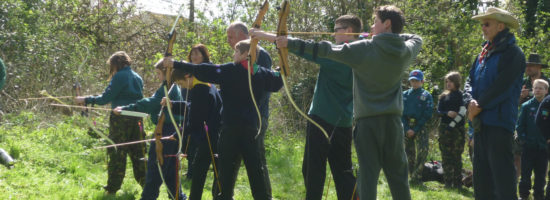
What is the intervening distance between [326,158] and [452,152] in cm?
384

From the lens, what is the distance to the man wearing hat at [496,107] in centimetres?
378

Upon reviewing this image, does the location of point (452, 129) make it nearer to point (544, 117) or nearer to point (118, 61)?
point (544, 117)

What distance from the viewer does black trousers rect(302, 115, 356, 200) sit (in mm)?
3922

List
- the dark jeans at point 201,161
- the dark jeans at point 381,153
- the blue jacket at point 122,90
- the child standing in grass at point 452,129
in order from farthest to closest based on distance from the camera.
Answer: the child standing in grass at point 452,129 < the blue jacket at point 122,90 < the dark jeans at point 201,161 < the dark jeans at point 381,153

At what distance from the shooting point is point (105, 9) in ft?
45.2

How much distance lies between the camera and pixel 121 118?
541 centimetres

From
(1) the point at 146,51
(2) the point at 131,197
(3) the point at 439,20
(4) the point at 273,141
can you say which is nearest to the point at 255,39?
(2) the point at 131,197

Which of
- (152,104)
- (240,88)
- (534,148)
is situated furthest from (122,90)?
(534,148)

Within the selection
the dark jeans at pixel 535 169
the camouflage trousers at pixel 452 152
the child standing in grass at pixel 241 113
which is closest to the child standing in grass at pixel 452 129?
the camouflage trousers at pixel 452 152

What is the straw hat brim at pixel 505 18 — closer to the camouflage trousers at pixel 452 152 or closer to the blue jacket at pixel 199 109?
the blue jacket at pixel 199 109

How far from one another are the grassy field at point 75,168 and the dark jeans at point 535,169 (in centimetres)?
72

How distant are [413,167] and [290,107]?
363cm

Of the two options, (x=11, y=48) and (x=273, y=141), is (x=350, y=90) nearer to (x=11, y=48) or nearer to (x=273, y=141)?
(x=273, y=141)

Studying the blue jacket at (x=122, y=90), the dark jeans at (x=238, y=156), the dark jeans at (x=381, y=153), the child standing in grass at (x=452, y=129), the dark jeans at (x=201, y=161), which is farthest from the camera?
the child standing in grass at (x=452, y=129)
